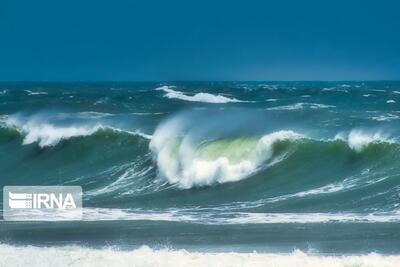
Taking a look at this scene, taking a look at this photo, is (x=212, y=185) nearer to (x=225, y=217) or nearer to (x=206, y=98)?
(x=225, y=217)

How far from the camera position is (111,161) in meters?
17.0

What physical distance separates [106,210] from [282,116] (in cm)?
1140

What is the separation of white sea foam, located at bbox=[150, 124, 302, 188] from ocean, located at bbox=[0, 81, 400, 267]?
0.03 meters

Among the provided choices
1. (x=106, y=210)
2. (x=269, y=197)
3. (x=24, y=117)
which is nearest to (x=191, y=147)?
(x=269, y=197)

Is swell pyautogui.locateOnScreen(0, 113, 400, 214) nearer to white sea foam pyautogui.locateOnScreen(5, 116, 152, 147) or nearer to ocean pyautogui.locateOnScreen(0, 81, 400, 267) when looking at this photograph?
ocean pyautogui.locateOnScreen(0, 81, 400, 267)

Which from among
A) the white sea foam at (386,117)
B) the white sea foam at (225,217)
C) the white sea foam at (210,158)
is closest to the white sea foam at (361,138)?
the white sea foam at (210,158)

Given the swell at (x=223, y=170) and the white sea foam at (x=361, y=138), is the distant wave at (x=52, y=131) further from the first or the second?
the white sea foam at (x=361, y=138)

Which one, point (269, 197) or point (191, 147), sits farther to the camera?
point (191, 147)

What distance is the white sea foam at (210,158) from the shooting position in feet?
48.3

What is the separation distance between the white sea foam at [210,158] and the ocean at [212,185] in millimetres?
33

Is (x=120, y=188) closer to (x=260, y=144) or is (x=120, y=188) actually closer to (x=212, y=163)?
(x=212, y=163)

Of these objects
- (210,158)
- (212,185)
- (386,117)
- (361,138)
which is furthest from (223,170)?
(386,117)

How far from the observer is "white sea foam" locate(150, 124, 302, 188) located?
14.7 m

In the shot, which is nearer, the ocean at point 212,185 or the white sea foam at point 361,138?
the ocean at point 212,185
